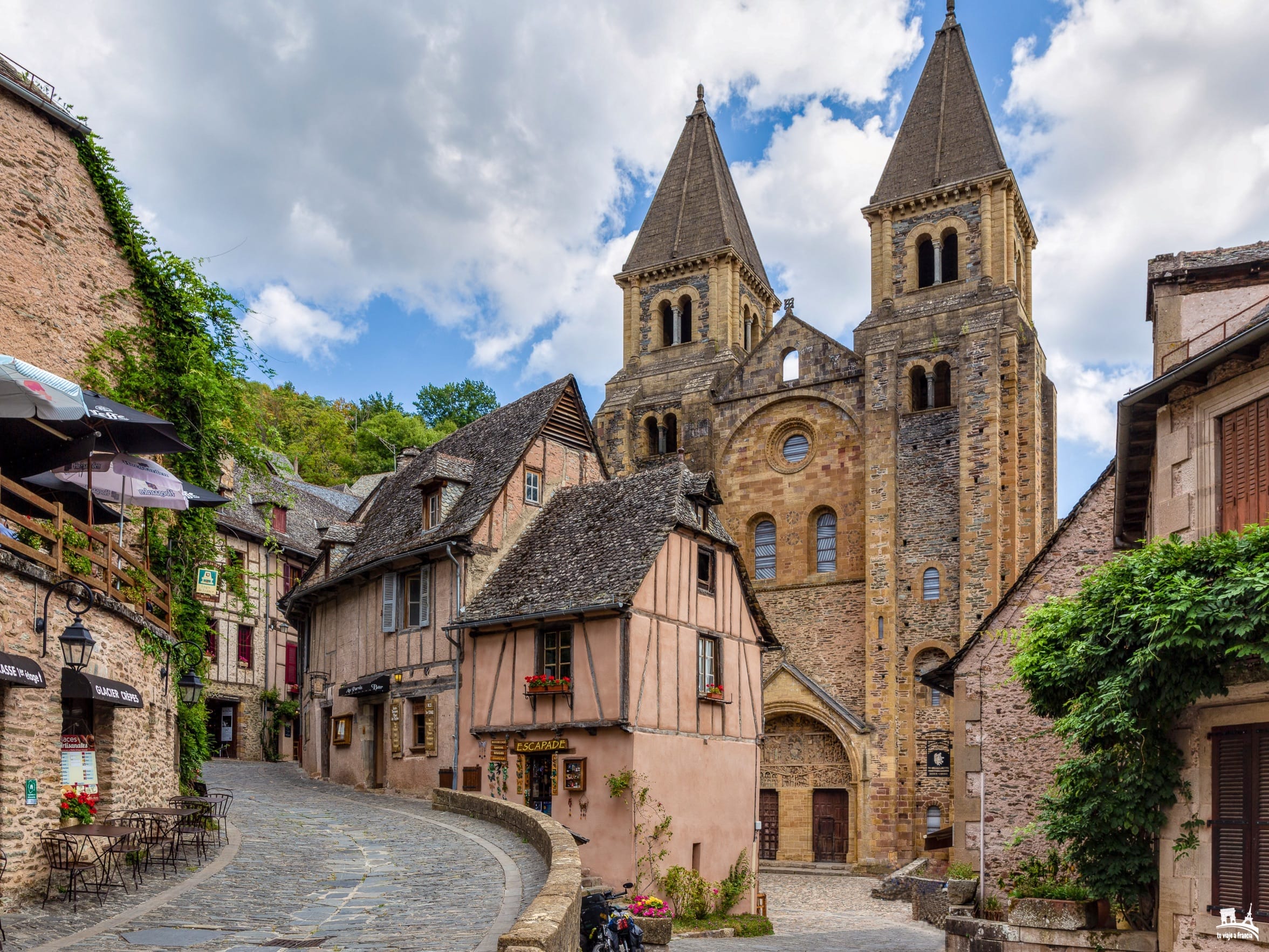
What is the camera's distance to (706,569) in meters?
22.7

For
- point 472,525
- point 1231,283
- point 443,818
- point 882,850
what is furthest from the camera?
point 882,850

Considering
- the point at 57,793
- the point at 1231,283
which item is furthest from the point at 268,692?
the point at 1231,283

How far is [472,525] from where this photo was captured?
22.5 metres

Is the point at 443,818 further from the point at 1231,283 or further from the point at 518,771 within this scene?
the point at 1231,283

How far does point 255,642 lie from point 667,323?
17320 mm

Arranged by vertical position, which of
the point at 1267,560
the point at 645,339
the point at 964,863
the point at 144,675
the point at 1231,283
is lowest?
the point at 964,863

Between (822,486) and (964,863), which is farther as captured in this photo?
(822,486)

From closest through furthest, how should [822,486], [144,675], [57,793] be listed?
[57,793], [144,675], [822,486]

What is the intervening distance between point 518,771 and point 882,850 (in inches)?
547

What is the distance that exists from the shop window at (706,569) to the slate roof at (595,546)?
1.12 feet

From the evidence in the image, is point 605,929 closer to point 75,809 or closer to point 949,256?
point 75,809

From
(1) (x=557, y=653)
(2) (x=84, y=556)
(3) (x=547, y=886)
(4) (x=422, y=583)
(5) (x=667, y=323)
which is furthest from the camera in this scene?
(5) (x=667, y=323)

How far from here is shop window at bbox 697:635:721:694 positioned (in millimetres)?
21922

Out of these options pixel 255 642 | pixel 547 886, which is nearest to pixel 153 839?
pixel 547 886
